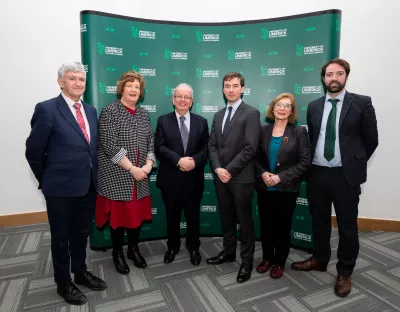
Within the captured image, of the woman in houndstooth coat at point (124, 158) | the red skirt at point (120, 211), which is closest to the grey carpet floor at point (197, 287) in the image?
the woman in houndstooth coat at point (124, 158)

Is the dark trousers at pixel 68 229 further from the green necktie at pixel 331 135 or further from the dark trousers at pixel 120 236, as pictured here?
the green necktie at pixel 331 135

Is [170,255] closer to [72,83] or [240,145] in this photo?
[240,145]

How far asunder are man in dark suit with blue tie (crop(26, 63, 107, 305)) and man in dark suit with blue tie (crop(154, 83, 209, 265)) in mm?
703

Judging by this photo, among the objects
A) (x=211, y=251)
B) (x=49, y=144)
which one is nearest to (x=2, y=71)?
(x=49, y=144)

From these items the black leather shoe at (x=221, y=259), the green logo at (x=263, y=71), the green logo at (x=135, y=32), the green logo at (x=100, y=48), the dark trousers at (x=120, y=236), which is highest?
the green logo at (x=135, y=32)

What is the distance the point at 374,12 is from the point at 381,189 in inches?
87.6

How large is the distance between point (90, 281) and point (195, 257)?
0.99 metres

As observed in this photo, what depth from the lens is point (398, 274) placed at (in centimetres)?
272

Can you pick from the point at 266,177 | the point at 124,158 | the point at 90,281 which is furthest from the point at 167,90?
the point at 90,281

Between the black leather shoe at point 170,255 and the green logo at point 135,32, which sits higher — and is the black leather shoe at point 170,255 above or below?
below

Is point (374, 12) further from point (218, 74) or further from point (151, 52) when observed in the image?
point (151, 52)

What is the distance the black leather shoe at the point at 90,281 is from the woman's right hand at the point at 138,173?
912mm

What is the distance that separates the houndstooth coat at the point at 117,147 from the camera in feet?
7.96

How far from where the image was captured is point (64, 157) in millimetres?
2055
